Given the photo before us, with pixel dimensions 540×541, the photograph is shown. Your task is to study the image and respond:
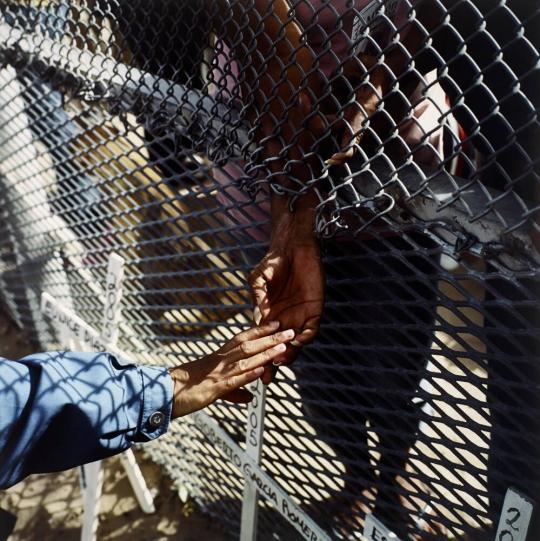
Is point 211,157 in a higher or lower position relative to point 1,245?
higher

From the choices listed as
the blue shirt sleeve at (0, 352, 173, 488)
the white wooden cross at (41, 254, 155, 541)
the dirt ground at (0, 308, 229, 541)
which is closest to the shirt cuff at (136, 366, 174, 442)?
the blue shirt sleeve at (0, 352, 173, 488)

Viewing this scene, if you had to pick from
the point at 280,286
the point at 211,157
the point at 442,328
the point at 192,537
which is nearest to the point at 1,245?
the point at 192,537

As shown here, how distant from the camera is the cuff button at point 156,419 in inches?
54.2

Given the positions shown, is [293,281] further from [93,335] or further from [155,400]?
[93,335]

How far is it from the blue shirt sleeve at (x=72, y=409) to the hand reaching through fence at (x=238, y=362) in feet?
0.34

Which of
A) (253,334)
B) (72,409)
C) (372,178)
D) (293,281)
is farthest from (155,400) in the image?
(372,178)

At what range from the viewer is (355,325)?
1.37 m

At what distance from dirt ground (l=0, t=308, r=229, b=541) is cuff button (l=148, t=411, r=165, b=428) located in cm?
136

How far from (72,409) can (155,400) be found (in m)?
0.19

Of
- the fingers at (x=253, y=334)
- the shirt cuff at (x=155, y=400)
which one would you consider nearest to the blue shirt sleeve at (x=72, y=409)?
the shirt cuff at (x=155, y=400)

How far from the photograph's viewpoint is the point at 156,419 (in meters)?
1.39

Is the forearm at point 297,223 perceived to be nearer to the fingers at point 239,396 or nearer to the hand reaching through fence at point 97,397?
the hand reaching through fence at point 97,397

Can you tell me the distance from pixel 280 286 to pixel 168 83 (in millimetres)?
835

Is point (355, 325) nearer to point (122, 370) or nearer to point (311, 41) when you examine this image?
point (122, 370)
